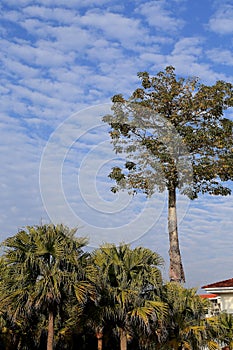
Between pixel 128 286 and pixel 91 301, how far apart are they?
1.84 m

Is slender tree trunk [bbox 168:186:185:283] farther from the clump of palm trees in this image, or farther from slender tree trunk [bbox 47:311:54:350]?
slender tree trunk [bbox 47:311:54:350]

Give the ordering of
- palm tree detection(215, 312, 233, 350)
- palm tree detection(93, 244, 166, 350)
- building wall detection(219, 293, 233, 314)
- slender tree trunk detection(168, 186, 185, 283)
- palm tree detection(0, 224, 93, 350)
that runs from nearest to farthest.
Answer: palm tree detection(0, 224, 93, 350), palm tree detection(93, 244, 166, 350), palm tree detection(215, 312, 233, 350), slender tree trunk detection(168, 186, 185, 283), building wall detection(219, 293, 233, 314)

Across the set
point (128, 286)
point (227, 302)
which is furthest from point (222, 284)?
point (128, 286)

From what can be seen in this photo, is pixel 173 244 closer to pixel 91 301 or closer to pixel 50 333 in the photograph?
pixel 91 301

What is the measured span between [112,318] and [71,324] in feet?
8.02

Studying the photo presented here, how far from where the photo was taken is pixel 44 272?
734 inches

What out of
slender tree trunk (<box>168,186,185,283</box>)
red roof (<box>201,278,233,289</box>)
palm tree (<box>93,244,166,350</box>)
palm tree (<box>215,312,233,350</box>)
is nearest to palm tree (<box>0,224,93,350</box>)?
palm tree (<box>93,244,166,350</box>)

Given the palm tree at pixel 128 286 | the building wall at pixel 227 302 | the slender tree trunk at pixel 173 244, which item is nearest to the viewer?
the palm tree at pixel 128 286

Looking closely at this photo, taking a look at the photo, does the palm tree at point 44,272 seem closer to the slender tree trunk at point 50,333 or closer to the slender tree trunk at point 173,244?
the slender tree trunk at point 50,333

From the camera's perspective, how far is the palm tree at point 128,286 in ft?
68.6

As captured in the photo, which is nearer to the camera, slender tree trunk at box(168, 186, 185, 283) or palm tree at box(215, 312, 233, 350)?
palm tree at box(215, 312, 233, 350)

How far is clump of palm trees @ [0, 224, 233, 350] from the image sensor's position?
1864 cm

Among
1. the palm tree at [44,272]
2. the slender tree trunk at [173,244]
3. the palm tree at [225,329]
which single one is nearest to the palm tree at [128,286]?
the palm tree at [44,272]

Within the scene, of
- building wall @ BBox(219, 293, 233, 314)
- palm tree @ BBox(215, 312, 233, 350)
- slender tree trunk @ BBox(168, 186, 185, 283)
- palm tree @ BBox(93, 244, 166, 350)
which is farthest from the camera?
building wall @ BBox(219, 293, 233, 314)
